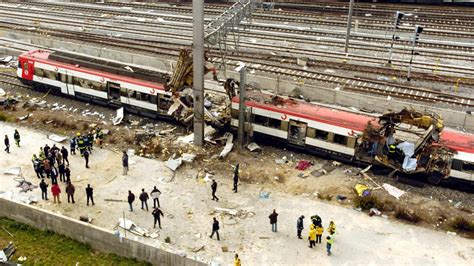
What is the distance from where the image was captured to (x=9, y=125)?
30.2m

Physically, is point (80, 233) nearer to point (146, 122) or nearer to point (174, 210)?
point (174, 210)

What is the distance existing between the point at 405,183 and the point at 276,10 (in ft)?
103

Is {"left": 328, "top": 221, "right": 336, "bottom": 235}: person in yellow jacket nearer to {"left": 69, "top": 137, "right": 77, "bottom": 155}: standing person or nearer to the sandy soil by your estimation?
the sandy soil

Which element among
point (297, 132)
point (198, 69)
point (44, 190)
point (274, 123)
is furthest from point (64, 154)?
point (297, 132)

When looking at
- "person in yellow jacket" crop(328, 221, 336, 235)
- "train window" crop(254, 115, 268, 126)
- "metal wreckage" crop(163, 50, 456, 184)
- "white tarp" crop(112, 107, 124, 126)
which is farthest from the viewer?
"white tarp" crop(112, 107, 124, 126)

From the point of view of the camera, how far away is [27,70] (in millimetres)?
34500

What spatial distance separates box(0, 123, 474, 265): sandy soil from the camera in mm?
20062

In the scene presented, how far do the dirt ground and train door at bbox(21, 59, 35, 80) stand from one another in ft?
19.2

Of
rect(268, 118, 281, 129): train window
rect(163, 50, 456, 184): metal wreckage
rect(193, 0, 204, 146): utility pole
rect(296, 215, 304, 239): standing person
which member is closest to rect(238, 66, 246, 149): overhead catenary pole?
rect(268, 118, 281, 129): train window

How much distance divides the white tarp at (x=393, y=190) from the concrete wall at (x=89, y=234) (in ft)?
33.2

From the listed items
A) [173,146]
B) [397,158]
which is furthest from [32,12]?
[397,158]

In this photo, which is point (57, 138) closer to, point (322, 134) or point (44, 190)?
point (44, 190)

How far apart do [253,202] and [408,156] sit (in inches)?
300

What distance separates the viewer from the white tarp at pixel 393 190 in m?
23.9
